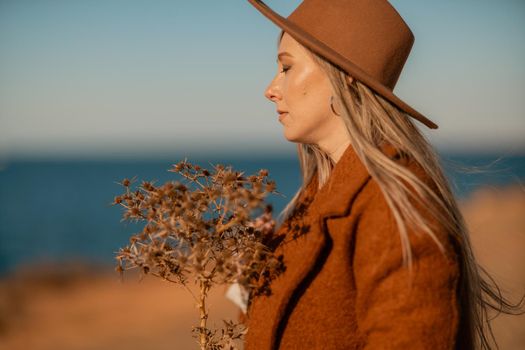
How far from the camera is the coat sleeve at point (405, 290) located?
2.02 metres

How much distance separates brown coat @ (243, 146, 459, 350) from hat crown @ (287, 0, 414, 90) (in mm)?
393

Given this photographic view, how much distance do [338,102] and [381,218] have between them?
584 millimetres

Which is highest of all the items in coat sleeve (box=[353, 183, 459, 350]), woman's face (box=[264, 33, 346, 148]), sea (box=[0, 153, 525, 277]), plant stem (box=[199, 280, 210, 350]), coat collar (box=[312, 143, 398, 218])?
sea (box=[0, 153, 525, 277])

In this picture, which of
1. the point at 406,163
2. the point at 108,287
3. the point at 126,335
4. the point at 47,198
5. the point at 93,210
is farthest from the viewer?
the point at 47,198

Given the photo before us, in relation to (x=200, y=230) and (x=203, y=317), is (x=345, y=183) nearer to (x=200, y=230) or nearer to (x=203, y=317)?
(x=200, y=230)

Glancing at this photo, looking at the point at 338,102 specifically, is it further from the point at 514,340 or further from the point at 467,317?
the point at 514,340

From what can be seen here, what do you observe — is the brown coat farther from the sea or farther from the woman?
the sea

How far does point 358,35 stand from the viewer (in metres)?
2.43

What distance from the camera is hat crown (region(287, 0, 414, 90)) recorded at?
2436 mm

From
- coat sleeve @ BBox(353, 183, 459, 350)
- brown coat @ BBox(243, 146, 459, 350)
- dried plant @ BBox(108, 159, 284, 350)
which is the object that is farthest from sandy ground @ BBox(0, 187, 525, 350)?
dried plant @ BBox(108, 159, 284, 350)

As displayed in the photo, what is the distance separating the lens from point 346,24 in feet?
8.01

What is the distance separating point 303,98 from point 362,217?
2.15 ft

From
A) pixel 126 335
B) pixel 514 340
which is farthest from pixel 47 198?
pixel 514 340

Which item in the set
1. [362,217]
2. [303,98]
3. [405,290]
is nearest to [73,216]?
[303,98]
